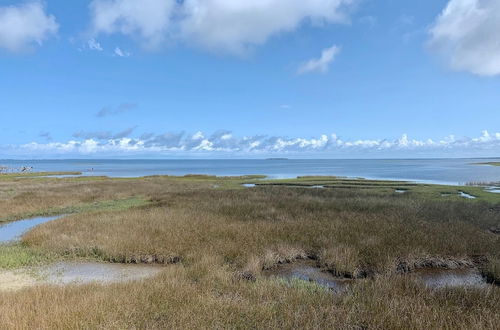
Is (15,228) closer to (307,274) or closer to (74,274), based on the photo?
(74,274)

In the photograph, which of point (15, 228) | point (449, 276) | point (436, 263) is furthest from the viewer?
point (15, 228)

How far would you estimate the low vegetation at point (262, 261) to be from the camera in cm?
782

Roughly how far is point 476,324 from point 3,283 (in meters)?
14.4

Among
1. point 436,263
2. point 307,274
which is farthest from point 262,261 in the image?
point 436,263

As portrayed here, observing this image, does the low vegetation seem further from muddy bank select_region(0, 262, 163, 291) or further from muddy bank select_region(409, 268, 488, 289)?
muddy bank select_region(0, 262, 163, 291)

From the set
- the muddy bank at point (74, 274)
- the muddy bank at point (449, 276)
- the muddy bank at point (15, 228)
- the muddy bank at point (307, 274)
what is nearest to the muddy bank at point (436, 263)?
the muddy bank at point (449, 276)

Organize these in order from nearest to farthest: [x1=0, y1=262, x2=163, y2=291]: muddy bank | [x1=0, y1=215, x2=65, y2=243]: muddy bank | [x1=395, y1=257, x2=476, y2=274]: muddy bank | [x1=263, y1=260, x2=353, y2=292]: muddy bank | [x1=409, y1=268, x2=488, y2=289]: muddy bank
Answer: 1. [x1=0, y1=262, x2=163, y2=291]: muddy bank
2. [x1=263, y1=260, x2=353, y2=292]: muddy bank
3. [x1=409, y1=268, x2=488, y2=289]: muddy bank
4. [x1=395, y1=257, x2=476, y2=274]: muddy bank
5. [x1=0, y1=215, x2=65, y2=243]: muddy bank

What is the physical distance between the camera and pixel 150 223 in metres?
20.8

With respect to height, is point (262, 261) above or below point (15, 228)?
above

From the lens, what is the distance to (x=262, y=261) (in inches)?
552

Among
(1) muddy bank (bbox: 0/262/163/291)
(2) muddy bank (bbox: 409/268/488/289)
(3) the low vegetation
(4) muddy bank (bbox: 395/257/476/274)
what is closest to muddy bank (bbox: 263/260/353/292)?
(3) the low vegetation

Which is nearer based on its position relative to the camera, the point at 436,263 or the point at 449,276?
the point at 449,276

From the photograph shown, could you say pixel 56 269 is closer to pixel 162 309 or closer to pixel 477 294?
pixel 162 309

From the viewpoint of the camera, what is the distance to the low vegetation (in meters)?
7.82
